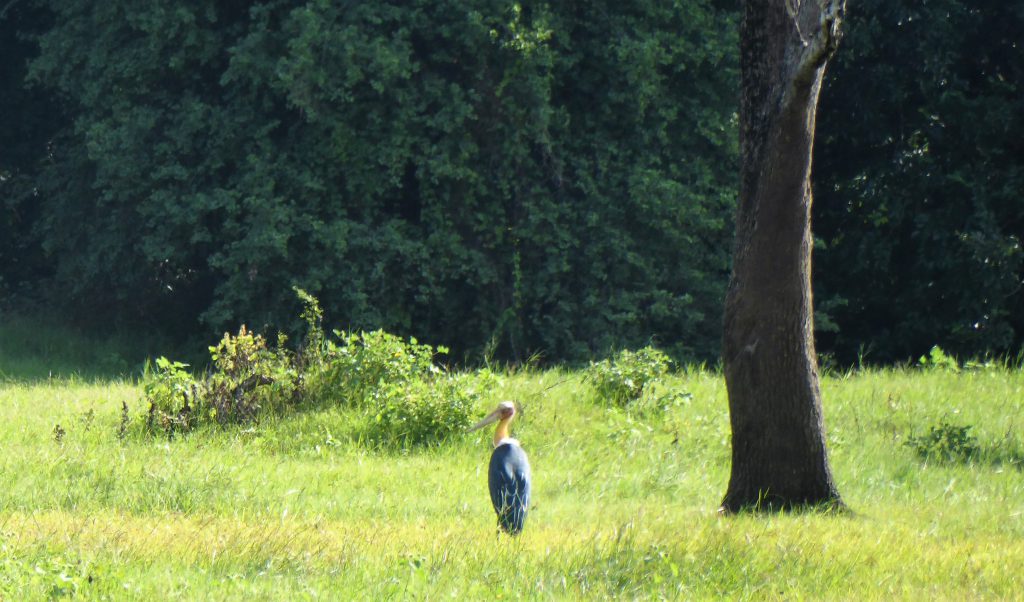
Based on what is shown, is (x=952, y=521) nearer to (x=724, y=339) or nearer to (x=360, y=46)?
(x=724, y=339)

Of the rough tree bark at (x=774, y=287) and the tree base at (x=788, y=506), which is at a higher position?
the rough tree bark at (x=774, y=287)

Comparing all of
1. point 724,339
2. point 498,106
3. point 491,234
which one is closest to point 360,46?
point 498,106

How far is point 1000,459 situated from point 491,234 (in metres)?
8.78

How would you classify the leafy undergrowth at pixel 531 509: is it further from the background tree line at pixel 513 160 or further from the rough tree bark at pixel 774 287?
the background tree line at pixel 513 160

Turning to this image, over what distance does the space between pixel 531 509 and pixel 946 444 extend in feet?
14.1

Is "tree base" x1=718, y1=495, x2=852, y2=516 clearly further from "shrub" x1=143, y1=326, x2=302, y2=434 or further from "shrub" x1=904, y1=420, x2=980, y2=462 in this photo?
"shrub" x1=143, y1=326, x2=302, y2=434

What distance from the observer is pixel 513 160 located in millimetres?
17359

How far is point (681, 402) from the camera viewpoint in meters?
11.4

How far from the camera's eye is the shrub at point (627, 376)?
11453mm

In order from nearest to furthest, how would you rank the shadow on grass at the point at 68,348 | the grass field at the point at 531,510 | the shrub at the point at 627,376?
the grass field at the point at 531,510
the shrub at the point at 627,376
the shadow on grass at the point at 68,348

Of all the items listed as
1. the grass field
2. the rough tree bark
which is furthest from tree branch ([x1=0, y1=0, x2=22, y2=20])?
the rough tree bark

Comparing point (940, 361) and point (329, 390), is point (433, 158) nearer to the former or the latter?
point (329, 390)

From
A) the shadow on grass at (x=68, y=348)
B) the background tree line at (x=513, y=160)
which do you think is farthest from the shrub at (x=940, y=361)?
the shadow on grass at (x=68, y=348)

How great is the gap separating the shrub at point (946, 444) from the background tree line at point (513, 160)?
6.35 metres
